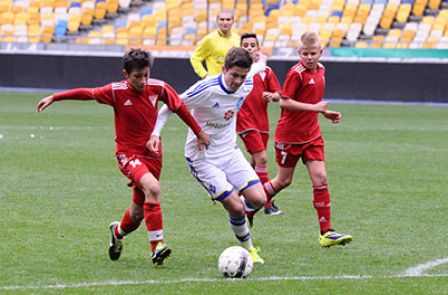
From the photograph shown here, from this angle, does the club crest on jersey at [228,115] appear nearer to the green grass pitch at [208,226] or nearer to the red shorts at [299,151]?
the green grass pitch at [208,226]

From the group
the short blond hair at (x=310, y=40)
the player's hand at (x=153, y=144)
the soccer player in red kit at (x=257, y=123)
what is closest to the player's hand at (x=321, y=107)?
the short blond hair at (x=310, y=40)

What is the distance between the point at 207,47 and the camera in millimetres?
12469

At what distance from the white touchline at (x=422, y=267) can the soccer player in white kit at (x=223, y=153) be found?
110cm

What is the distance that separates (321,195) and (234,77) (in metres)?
1.65

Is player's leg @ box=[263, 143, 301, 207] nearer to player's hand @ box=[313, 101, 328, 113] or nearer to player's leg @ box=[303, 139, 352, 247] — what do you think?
player's leg @ box=[303, 139, 352, 247]

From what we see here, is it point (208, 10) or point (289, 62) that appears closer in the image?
point (289, 62)

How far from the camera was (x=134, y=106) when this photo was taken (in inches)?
304

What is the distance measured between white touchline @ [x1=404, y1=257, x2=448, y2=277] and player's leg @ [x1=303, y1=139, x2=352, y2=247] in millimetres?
845

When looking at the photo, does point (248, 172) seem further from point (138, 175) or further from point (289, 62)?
point (289, 62)

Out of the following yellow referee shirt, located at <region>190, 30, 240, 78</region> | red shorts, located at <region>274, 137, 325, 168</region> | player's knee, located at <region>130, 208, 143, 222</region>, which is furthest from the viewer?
yellow referee shirt, located at <region>190, 30, 240, 78</region>

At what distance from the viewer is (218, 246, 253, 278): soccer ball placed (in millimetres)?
7094

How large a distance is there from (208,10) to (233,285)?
26.5 metres

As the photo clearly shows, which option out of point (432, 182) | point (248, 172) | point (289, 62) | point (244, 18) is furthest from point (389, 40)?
point (248, 172)

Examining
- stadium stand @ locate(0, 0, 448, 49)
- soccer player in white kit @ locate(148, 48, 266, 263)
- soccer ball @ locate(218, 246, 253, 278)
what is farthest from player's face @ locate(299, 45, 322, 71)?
stadium stand @ locate(0, 0, 448, 49)
